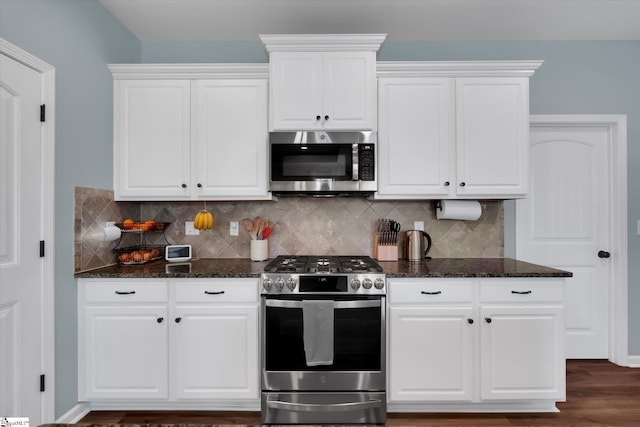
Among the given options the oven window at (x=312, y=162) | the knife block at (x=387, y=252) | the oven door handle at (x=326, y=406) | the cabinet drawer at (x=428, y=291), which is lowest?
the oven door handle at (x=326, y=406)

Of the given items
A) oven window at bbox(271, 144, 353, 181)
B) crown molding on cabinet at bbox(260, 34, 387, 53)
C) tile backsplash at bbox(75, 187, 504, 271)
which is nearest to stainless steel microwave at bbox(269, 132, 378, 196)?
oven window at bbox(271, 144, 353, 181)

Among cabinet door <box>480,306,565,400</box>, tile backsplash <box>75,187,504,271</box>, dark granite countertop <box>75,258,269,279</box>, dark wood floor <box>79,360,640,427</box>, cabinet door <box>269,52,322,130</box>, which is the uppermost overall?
cabinet door <box>269,52,322,130</box>

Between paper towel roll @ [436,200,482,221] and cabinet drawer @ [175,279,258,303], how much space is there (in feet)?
5.07

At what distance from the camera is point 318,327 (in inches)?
85.9

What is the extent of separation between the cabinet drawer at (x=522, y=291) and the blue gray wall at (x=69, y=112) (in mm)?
2581

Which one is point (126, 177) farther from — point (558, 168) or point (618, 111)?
point (618, 111)

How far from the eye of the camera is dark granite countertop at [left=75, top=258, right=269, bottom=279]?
7.47 feet

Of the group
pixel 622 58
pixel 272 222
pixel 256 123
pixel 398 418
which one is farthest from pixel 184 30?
pixel 622 58

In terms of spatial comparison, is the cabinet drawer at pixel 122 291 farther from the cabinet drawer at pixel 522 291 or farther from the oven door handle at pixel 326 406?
the cabinet drawer at pixel 522 291

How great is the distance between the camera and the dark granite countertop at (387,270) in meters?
2.28

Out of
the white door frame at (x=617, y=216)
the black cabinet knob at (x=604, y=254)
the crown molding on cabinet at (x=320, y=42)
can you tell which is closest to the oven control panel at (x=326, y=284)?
the crown molding on cabinet at (x=320, y=42)

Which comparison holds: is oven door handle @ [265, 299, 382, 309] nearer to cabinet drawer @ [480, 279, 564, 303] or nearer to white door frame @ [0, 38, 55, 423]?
cabinet drawer @ [480, 279, 564, 303]

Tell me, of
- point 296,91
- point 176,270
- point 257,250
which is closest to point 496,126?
point 296,91

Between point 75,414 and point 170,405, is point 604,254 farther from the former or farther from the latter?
point 75,414
